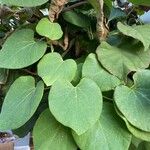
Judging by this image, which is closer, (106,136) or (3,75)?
(106,136)

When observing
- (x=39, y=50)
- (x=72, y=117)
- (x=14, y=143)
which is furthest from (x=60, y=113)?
(x=14, y=143)

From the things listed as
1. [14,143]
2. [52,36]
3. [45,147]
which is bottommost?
[14,143]

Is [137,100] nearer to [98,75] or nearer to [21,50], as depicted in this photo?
[98,75]

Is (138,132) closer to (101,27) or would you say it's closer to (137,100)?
(137,100)

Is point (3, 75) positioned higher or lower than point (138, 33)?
lower

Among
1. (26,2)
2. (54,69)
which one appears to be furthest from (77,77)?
(26,2)

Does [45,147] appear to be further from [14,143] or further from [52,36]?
[14,143]
